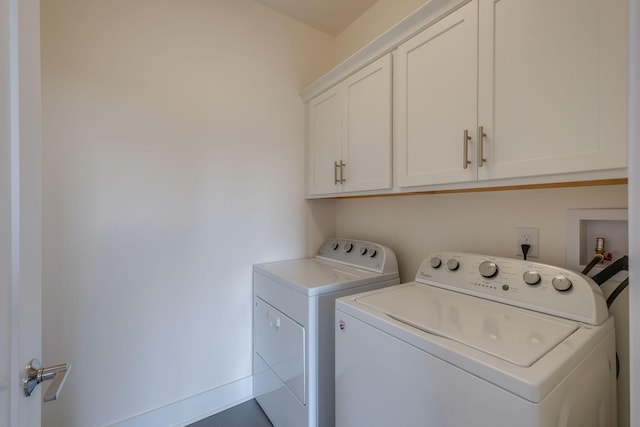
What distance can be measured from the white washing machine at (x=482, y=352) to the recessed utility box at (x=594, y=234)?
0.51 ft

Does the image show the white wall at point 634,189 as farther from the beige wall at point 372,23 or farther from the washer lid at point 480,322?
the beige wall at point 372,23

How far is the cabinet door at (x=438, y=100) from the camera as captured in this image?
1.10 metres

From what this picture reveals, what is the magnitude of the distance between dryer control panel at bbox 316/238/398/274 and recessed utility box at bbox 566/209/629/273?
802 mm

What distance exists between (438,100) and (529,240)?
733 mm

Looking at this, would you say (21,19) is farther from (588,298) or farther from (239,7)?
(588,298)

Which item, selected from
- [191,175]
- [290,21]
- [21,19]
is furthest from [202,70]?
[21,19]

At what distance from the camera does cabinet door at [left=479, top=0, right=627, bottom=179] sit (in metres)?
0.78

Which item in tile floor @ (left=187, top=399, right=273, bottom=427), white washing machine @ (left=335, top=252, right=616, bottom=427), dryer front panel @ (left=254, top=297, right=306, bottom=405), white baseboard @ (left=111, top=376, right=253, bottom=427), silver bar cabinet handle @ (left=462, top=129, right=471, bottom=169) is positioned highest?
silver bar cabinet handle @ (left=462, top=129, right=471, bottom=169)

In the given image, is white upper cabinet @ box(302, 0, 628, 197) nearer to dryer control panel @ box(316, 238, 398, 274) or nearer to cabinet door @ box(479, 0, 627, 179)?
cabinet door @ box(479, 0, 627, 179)

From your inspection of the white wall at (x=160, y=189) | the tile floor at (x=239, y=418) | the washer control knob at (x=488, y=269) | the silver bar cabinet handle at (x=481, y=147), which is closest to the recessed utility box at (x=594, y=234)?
the washer control knob at (x=488, y=269)

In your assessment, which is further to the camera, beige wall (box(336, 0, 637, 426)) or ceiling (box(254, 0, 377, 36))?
ceiling (box(254, 0, 377, 36))

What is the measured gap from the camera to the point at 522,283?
1.05 metres

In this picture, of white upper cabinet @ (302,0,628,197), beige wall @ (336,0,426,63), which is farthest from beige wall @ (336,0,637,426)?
white upper cabinet @ (302,0,628,197)

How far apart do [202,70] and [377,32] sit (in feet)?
3.99
